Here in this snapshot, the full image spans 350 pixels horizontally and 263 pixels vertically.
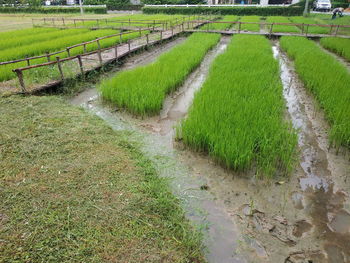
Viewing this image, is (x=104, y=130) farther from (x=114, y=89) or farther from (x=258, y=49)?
(x=258, y=49)

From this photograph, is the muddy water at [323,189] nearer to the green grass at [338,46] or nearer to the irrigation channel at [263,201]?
the irrigation channel at [263,201]

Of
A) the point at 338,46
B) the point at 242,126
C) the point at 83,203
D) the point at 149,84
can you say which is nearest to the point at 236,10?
the point at 338,46

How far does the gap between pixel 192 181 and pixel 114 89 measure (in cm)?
329

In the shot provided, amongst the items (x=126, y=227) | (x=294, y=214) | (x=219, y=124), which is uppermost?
(x=219, y=124)

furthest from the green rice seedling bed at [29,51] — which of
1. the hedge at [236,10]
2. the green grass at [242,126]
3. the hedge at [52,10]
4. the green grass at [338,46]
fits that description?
the hedge at [52,10]

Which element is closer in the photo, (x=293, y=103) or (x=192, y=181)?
(x=192, y=181)

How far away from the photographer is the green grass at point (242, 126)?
A: 3469 mm

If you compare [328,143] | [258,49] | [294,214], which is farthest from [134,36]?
[294,214]

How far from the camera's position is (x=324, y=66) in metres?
7.11

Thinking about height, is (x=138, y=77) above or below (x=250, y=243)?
above

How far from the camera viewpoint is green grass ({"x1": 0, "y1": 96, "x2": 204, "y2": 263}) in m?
2.13

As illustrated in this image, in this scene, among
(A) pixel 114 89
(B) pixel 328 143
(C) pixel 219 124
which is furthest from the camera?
(A) pixel 114 89

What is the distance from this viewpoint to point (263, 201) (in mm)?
3047

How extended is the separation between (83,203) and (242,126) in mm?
2453
